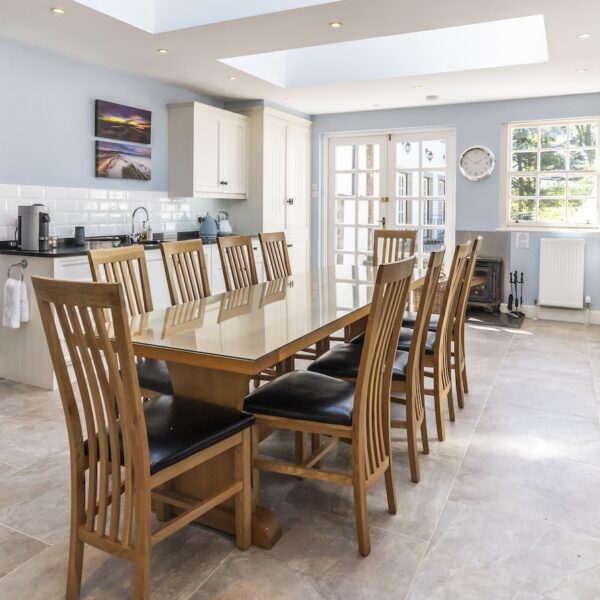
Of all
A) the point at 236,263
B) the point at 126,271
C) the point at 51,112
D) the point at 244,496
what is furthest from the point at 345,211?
the point at 244,496

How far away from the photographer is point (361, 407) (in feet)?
6.49

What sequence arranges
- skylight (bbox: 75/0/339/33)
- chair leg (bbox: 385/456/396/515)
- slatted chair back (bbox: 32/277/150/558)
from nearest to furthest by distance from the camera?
slatted chair back (bbox: 32/277/150/558) < chair leg (bbox: 385/456/396/515) < skylight (bbox: 75/0/339/33)

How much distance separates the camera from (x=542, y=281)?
20.9 ft

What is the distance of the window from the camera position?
627cm

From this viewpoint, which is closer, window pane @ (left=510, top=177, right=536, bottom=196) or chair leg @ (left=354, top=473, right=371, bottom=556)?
chair leg @ (left=354, top=473, right=371, bottom=556)

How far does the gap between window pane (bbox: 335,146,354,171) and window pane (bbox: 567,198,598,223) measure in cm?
260

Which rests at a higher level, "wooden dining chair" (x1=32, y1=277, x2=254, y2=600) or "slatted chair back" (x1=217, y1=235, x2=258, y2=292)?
"slatted chair back" (x1=217, y1=235, x2=258, y2=292)

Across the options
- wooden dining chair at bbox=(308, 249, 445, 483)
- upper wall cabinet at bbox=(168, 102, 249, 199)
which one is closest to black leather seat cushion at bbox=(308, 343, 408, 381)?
wooden dining chair at bbox=(308, 249, 445, 483)

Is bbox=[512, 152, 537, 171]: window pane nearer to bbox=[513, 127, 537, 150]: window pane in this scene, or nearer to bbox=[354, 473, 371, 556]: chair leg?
bbox=[513, 127, 537, 150]: window pane

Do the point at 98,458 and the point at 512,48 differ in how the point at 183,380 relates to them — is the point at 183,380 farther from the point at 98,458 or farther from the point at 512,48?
the point at 512,48

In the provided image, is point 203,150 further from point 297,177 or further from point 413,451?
point 413,451

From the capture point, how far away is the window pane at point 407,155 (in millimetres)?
A: 7020

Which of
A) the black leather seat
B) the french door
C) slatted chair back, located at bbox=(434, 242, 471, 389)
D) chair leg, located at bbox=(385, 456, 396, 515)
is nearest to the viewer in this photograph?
the black leather seat

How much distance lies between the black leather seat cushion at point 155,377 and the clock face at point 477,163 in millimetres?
5013
